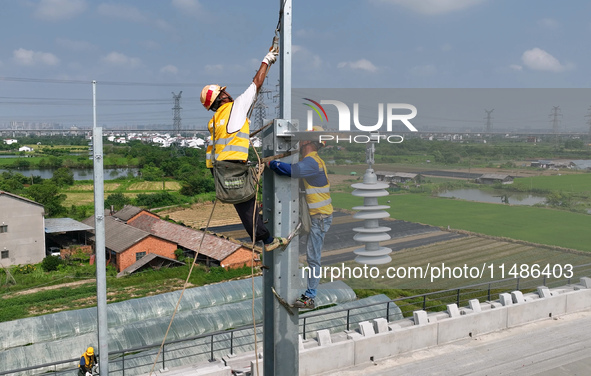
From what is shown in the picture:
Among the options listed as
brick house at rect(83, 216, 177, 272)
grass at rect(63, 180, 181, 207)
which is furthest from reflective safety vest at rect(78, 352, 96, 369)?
grass at rect(63, 180, 181, 207)

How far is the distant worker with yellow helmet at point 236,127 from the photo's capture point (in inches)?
169

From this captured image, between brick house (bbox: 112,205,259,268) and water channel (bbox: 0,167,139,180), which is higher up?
water channel (bbox: 0,167,139,180)

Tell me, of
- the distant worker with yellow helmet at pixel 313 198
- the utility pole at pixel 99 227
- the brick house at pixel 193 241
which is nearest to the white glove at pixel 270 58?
the distant worker with yellow helmet at pixel 313 198

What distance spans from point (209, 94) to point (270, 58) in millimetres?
601

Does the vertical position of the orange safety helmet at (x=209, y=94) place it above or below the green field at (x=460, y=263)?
above

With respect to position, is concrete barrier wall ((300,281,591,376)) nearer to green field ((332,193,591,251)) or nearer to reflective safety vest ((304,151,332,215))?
green field ((332,193,591,251))

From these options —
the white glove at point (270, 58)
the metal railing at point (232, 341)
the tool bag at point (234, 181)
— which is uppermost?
the white glove at point (270, 58)

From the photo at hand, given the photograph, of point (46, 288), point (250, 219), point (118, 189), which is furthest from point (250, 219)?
point (118, 189)

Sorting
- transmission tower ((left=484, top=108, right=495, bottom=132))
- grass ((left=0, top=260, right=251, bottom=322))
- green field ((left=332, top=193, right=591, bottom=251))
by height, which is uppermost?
transmission tower ((left=484, top=108, right=495, bottom=132))

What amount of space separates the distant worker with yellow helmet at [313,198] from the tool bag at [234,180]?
0.75 ft

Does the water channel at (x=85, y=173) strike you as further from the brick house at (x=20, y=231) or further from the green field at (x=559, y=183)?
the green field at (x=559, y=183)

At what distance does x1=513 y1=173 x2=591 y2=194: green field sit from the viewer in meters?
7.27

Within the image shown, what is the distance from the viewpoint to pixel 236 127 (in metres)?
4.28

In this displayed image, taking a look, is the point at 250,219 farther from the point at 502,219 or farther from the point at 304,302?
the point at 502,219
